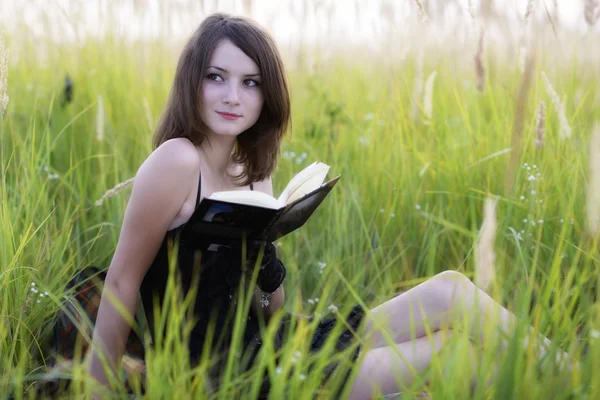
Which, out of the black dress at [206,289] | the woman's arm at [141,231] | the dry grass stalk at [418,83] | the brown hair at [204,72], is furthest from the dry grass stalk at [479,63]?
the woman's arm at [141,231]

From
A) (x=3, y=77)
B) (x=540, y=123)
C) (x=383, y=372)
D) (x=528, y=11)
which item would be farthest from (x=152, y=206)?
(x=528, y=11)

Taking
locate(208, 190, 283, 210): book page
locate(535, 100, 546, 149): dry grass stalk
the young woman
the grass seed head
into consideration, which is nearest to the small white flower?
the young woman

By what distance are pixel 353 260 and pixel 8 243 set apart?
1.07 metres

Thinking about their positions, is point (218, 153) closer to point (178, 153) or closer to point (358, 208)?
point (178, 153)

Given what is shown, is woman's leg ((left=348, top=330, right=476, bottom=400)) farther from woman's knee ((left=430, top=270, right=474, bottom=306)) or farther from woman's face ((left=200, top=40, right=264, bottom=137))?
woman's face ((left=200, top=40, right=264, bottom=137))

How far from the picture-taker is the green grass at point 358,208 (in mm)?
1601

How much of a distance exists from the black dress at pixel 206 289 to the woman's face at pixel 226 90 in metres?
0.18

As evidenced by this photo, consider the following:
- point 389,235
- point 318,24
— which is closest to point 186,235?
point 389,235

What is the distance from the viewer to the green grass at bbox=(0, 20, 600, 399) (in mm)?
1601

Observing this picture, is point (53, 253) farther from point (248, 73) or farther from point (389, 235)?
point (389, 235)

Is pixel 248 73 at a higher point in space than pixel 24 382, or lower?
higher

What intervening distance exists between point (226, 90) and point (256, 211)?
0.44 m

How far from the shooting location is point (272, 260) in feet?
6.63

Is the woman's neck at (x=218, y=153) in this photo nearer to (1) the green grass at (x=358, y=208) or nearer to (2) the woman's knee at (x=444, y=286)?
(1) the green grass at (x=358, y=208)
